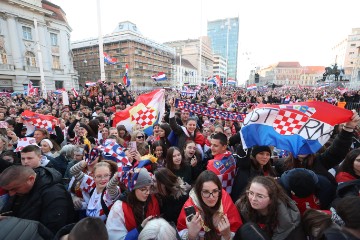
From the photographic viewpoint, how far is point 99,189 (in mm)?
2482

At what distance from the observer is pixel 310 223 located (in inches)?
67.6

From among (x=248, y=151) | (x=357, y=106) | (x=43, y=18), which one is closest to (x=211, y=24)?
(x=43, y=18)

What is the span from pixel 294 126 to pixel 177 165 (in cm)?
193

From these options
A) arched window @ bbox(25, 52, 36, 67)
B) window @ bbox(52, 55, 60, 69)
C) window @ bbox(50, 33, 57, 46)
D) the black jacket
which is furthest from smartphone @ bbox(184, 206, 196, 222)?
window @ bbox(50, 33, 57, 46)

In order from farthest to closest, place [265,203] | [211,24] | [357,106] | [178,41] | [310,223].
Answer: [211,24]
[178,41]
[357,106]
[265,203]
[310,223]

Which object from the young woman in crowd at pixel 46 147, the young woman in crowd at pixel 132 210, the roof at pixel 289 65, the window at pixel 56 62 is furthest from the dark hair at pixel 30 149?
the roof at pixel 289 65

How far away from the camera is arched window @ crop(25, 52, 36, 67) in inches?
1225

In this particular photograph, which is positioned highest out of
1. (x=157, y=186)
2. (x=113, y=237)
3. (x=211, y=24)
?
(x=211, y=24)

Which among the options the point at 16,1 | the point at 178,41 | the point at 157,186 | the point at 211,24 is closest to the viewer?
the point at 157,186

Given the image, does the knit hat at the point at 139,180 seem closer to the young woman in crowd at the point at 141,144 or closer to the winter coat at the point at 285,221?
the winter coat at the point at 285,221

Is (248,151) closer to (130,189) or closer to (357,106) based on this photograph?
(130,189)

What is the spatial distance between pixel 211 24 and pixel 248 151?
12030cm

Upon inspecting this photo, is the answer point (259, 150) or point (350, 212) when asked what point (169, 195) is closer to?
point (259, 150)

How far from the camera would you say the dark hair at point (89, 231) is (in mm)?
1394
